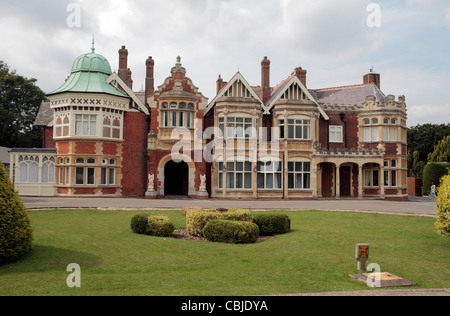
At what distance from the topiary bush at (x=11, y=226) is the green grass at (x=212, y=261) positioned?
305mm

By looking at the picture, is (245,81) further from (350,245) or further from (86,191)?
(350,245)

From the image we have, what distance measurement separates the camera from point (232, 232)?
13367 mm

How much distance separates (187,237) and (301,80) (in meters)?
26.6

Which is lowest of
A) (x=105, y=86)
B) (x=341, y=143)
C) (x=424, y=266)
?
(x=424, y=266)

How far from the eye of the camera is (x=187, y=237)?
47.8 ft

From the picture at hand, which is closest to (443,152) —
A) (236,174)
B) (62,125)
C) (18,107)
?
(236,174)

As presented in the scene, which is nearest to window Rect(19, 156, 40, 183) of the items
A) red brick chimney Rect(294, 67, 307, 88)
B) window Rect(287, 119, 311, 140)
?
window Rect(287, 119, 311, 140)

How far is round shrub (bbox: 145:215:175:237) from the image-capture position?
14.3m

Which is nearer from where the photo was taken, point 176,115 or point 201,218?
point 201,218

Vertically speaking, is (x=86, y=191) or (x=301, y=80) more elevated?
(x=301, y=80)

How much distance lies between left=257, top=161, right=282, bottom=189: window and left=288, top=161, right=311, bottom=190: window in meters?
1.03

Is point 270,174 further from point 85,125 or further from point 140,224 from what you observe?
point 140,224

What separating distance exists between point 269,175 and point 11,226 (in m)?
24.8
